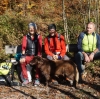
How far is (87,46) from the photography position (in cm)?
703

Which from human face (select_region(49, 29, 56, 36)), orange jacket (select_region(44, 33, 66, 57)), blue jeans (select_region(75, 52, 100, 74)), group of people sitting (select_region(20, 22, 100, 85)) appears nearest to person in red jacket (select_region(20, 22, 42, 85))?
group of people sitting (select_region(20, 22, 100, 85))

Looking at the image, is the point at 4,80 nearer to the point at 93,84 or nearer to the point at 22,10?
the point at 93,84

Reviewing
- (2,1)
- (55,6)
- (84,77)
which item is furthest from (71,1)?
(84,77)

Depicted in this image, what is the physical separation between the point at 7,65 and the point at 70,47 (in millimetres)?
2214

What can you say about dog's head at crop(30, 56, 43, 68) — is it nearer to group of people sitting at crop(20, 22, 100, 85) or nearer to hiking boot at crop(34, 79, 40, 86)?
group of people sitting at crop(20, 22, 100, 85)

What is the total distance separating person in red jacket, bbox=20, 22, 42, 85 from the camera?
267 inches

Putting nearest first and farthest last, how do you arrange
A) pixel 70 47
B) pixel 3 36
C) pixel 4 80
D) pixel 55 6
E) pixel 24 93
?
pixel 24 93
pixel 4 80
pixel 70 47
pixel 3 36
pixel 55 6

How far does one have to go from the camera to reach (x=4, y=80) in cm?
669

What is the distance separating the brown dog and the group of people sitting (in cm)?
32

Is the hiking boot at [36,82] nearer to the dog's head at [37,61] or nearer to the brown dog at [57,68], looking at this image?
the brown dog at [57,68]

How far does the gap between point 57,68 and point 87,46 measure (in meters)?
1.17

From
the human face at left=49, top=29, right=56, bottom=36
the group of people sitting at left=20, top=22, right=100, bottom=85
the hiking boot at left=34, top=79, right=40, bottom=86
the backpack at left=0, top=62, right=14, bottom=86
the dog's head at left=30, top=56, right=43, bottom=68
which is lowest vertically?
the hiking boot at left=34, top=79, right=40, bottom=86

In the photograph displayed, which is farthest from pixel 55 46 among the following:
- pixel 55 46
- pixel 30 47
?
pixel 30 47

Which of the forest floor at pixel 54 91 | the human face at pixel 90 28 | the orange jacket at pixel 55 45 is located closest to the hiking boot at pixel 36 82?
the forest floor at pixel 54 91
